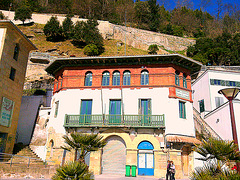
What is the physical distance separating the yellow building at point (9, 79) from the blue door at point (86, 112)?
6571 mm

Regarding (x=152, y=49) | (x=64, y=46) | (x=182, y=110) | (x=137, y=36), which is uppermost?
(x=137, y=36)

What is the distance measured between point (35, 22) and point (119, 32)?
2473cm

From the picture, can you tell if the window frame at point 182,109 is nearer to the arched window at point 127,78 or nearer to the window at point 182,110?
the window at point 182,110

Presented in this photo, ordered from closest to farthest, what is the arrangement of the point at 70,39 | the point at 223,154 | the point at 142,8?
the point at 223,154 < the point at 70,39 < the point at 142,8

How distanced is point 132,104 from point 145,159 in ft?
15.6

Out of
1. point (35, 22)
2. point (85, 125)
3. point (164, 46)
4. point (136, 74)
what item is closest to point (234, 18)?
point (164, 46)

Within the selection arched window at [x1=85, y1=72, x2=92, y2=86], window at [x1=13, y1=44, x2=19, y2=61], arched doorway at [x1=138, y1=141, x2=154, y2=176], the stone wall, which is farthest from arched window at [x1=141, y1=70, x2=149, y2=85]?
the stone wall

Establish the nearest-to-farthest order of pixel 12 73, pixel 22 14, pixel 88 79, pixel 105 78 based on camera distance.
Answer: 1. pixel 105 78
2. pixel 88 79
3. pixel 12 73
4. pixel 22 14

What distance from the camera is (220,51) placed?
167 ft

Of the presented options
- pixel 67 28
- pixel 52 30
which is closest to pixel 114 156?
pixel 52 30

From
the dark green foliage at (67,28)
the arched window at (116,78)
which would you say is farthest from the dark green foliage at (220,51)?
the arched window at (116,78)

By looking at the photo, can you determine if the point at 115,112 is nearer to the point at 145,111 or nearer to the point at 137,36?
the point at 145,111

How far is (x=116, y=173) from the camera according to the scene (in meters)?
19.1

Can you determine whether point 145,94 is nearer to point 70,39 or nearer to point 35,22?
point 70,39
